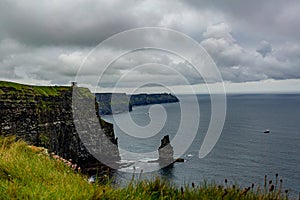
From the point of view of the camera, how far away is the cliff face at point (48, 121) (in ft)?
254

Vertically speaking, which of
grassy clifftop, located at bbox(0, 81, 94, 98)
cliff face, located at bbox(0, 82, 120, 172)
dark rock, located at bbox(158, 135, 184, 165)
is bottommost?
dark rock, located at bbox(158, 135, 184, 165)

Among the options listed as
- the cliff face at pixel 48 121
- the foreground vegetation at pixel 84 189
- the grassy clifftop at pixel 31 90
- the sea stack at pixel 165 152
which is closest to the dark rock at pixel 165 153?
the sea stack at pixel 165 152

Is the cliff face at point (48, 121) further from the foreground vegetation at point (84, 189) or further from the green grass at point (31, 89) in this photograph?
the foreground vegetation at point (84, 189)

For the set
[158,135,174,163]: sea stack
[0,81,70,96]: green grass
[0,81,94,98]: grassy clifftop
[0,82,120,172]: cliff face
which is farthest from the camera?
[158,135,174,163]: sea stack

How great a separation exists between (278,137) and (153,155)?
57257mm

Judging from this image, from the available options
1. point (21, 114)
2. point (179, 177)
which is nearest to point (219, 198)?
point (179, 177)

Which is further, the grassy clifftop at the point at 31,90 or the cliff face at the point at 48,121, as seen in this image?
the grassy clifftop at the point at 31,90

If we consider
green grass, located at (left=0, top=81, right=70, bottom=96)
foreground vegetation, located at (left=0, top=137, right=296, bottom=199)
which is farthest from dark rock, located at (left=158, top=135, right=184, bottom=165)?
foreground vegetation, located at (left=0, top=137, right=296, bottom=199)

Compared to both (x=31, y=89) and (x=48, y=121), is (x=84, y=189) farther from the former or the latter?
(x=31, y=89)

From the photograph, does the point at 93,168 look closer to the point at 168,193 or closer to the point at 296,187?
the point at 296,187

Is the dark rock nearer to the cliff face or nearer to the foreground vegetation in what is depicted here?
the cliff face

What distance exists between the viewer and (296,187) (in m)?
61.5

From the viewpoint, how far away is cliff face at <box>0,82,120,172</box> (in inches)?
3044

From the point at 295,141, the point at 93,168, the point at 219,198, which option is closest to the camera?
the point at 219,198
